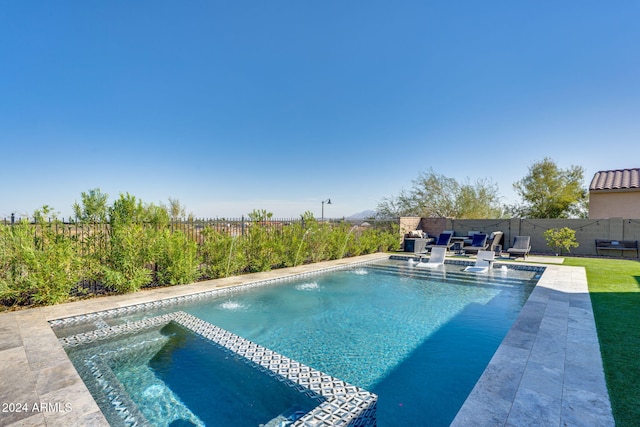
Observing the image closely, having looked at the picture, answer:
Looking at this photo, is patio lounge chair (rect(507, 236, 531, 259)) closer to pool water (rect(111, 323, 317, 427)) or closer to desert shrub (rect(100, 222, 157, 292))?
pool water (rect(111, 323, 317, 427))

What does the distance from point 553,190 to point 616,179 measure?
4236mm

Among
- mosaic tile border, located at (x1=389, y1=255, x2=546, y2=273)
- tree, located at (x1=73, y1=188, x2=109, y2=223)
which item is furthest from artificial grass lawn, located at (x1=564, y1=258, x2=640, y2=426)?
tree, located at (x1=73, y1=188, x2=109, y2=223)

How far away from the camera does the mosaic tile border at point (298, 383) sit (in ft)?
8.59

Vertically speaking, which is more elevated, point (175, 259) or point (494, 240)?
point (494, 240)

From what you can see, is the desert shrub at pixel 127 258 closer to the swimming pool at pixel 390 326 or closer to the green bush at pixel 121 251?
the green bush at pixel 121 251

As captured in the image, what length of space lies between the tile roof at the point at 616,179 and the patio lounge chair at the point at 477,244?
7.97m

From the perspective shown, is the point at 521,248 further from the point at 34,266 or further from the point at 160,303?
the point at 34,266

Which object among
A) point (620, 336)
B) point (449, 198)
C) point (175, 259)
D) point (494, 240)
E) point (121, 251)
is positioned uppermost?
point (449, 198)

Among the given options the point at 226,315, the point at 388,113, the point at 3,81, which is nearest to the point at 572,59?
the point at 388,113

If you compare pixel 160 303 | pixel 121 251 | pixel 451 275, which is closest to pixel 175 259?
pixel 121 251

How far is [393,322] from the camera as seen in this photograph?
6148 mm

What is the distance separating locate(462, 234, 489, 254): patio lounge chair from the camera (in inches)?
574

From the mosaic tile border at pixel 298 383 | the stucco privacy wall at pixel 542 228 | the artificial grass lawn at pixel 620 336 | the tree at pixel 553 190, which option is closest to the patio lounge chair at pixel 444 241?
the stucco privacy wall at pixel 542 228

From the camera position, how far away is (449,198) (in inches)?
950
